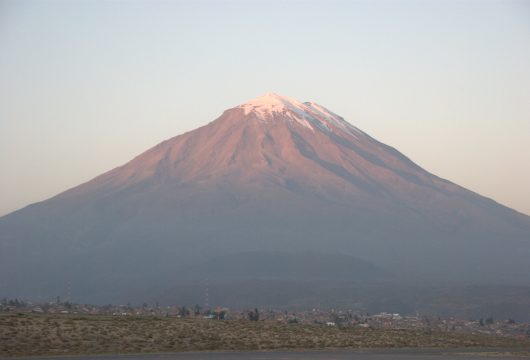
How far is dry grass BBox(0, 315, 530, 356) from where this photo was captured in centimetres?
8025

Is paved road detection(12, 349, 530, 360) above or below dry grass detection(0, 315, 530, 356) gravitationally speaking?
below

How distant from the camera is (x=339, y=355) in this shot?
253 feet

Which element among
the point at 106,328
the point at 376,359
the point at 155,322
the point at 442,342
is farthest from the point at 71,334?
the point at 442,342

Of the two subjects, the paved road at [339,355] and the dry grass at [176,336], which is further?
the dry grass at [176,336]

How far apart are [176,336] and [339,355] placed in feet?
48.7

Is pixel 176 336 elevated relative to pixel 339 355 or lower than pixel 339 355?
elevated

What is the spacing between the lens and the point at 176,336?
3403 inches

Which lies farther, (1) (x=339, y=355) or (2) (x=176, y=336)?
(2) (x=176, y=336)

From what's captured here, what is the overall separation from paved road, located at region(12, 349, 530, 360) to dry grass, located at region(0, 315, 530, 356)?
15.3 feet

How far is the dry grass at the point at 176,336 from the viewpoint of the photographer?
80.2 metres

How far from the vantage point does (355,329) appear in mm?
99312

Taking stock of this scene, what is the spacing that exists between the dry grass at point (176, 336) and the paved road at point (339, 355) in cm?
468

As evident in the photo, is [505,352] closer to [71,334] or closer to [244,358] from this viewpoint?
[244,358]

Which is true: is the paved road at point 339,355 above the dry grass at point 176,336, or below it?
below
